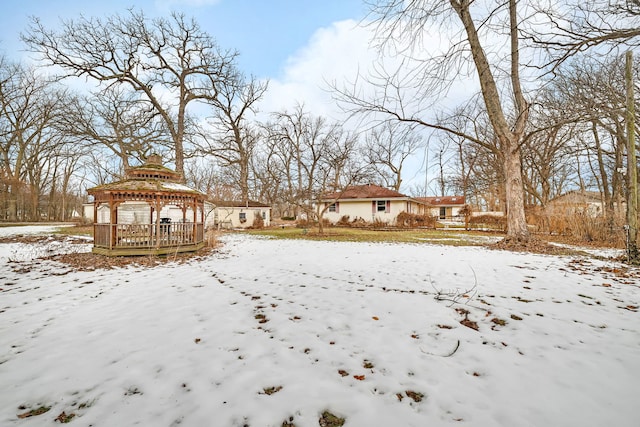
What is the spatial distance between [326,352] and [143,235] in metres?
9.07

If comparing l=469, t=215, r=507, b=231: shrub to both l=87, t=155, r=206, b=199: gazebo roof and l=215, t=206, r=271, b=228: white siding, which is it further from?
l=87, t=155, r=206, b=199: gazebo roof

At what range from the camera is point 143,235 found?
30.5ft

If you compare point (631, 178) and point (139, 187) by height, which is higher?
point (139, 187)

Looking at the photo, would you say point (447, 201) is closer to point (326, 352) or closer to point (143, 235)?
point (143, 235)

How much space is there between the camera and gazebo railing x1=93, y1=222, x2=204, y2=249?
9.14 m

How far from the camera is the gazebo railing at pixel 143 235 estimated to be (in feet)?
30.0

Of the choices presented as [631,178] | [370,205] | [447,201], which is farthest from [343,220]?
[447,201]

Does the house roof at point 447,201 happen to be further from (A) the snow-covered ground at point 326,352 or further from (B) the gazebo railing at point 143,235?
(A) the snow-covered ground at point 326,352

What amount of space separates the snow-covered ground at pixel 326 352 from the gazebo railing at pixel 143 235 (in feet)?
12.0

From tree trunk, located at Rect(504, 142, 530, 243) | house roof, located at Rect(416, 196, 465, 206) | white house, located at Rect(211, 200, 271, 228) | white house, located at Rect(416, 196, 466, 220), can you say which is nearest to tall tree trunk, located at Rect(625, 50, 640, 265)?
tree trunk, located at Rect(504, 142, 530, 243)

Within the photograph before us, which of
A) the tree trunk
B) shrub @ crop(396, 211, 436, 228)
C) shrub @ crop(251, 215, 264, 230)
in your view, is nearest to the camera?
the tree trunk

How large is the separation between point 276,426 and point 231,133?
27.0 m

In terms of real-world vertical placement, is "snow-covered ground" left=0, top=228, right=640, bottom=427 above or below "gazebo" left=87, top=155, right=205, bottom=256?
below

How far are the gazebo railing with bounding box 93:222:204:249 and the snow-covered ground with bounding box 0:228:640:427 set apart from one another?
3.67m
